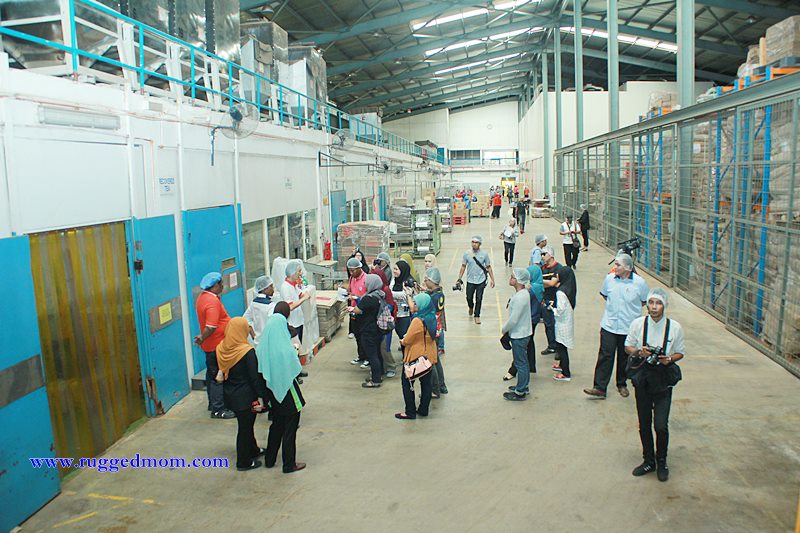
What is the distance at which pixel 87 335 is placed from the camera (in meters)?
5.76

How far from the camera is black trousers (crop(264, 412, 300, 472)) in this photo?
5.56 meters

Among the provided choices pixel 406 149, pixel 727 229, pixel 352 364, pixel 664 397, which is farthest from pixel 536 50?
pixel 664 397

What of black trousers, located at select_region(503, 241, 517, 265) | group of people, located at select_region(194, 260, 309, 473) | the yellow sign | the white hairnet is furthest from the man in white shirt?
group of people, located at select_region(194, 260, 309, 473)

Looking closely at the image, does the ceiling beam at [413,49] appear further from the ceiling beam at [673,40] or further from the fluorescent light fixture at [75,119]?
the fluorescent light fixture at [75,119]

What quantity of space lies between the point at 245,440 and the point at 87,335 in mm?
1874

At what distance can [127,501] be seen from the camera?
518 cm

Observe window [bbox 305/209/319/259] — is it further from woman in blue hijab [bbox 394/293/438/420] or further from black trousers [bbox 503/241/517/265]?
woman in blue hijab [bbox 394/293/438/420]

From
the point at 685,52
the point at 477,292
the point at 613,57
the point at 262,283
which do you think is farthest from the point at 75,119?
the point at 613,57

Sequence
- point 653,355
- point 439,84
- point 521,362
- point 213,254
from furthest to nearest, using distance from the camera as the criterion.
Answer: point 439,84
point 213,254
point 521,362
point 653,355

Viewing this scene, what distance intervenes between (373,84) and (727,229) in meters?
29.1

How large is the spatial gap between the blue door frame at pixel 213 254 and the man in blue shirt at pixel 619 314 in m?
5.26

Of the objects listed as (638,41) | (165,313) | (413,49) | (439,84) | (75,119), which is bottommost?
(165,313)

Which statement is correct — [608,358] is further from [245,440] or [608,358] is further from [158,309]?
[158,309]

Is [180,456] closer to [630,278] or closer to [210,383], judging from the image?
[210,383]
